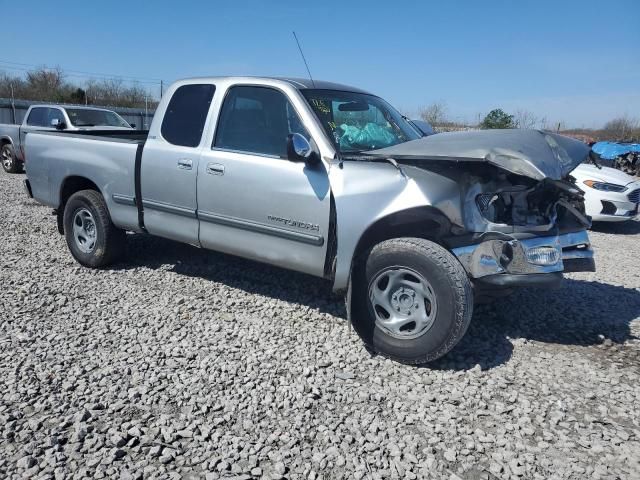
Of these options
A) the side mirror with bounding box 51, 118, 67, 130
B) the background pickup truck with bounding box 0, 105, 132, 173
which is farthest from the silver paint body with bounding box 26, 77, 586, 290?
the background pickup truck with bounding box 0, 105, 132, 173

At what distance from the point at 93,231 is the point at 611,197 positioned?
8.10 m

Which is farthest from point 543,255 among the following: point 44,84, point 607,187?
point 44,84

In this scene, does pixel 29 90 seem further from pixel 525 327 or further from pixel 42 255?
pixel 525 327

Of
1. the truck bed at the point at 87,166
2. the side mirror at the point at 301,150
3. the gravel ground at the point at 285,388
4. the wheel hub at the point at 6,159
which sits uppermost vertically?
the side mirror at the point at 301,150

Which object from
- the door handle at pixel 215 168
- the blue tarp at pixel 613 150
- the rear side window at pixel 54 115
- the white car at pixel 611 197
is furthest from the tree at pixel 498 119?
the door handle at pixel 215 168

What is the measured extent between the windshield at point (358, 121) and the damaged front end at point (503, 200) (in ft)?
1.64

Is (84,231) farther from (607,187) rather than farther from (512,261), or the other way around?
(607,187)

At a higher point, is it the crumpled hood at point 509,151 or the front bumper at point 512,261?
the crumpled hood at point 509,151

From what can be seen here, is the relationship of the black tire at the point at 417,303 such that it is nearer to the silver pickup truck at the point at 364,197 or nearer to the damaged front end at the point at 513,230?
the silver pickup truck at the point at 364,197

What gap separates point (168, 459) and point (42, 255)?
13.8ft

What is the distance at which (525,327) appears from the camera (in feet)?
13.8

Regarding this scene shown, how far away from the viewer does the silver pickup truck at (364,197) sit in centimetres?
333

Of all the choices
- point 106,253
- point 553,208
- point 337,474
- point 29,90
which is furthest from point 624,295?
point 29,90

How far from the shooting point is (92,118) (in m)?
11.9
